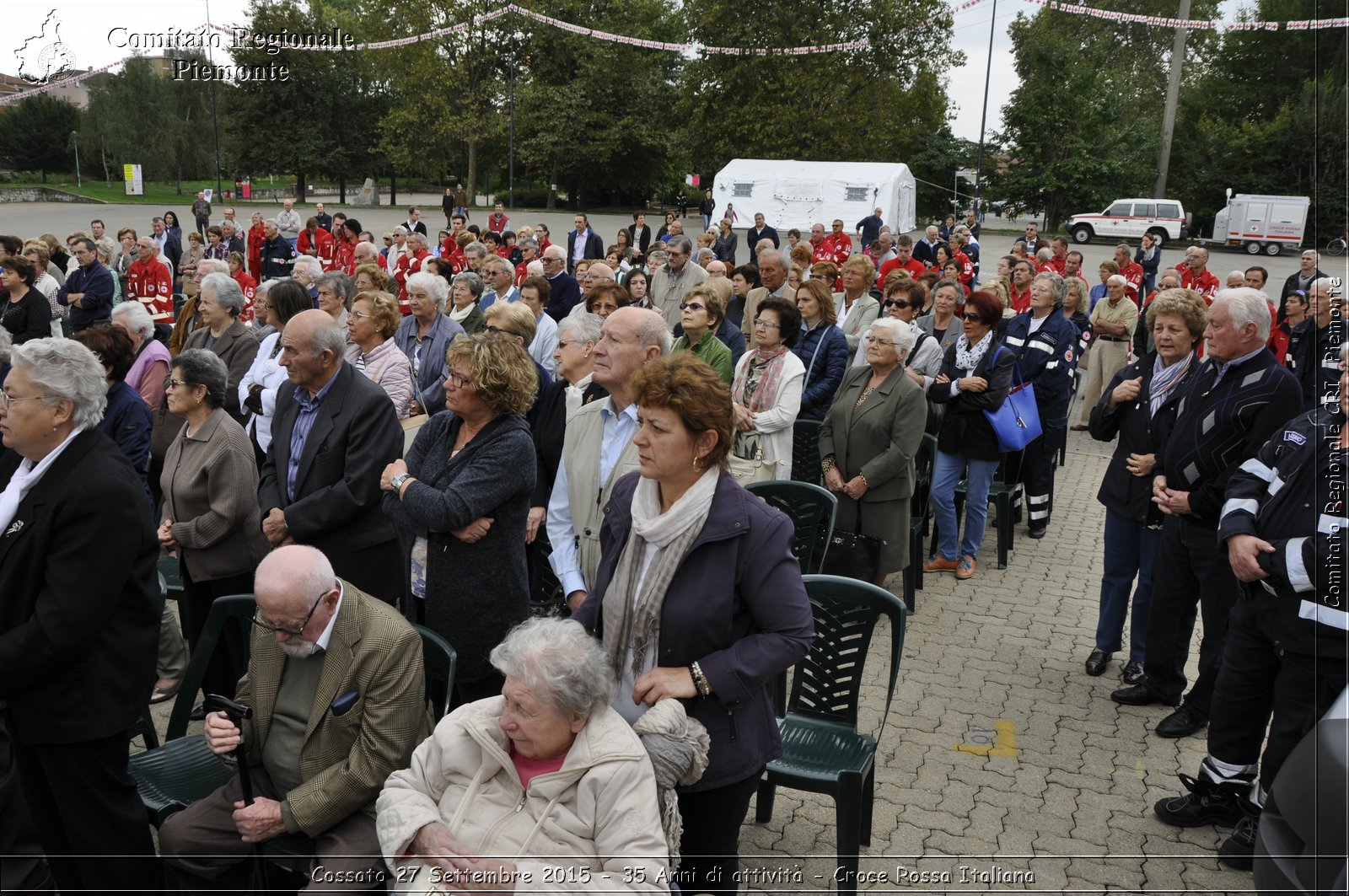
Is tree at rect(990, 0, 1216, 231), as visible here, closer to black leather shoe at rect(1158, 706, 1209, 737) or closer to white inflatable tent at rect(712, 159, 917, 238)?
white inflatable tent at rect(712, 159, 917, 238)

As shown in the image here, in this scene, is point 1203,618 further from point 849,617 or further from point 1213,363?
point 849,617

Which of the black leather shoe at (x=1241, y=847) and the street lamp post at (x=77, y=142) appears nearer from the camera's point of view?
the black leather shoe at (x=1241, y=847)

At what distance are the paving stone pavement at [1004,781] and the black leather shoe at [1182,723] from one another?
45 mm

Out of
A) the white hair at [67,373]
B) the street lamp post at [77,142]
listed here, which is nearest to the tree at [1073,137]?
the white hair at [67,373]

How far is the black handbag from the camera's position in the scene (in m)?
5.71

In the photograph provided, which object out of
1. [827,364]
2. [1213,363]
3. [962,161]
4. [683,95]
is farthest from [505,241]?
[962,161]

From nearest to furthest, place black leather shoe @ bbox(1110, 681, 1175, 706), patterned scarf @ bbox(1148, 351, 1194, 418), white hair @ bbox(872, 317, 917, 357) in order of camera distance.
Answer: patterned scarf @ bbox(1148, 351, 1194, 418), black leather shoe @ bbox(1110, 681, 1175, 706), white hair @ bbox(872, 317, 917, 357)

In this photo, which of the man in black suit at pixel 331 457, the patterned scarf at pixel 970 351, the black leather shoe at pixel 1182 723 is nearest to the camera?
the man in black suit at pixel 331 457

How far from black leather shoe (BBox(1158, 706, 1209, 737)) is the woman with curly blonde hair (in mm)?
3079

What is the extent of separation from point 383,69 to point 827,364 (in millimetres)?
47915

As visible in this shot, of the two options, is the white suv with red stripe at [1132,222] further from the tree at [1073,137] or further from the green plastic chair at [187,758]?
the green plastic chair at [187,758]

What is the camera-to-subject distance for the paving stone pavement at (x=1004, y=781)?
11.9ft

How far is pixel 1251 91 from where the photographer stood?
25.7 feet

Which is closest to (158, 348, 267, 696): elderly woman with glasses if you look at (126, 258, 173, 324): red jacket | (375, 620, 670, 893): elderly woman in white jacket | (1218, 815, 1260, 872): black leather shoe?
(375, 620, 670, 893): elderly woman in white jacket
